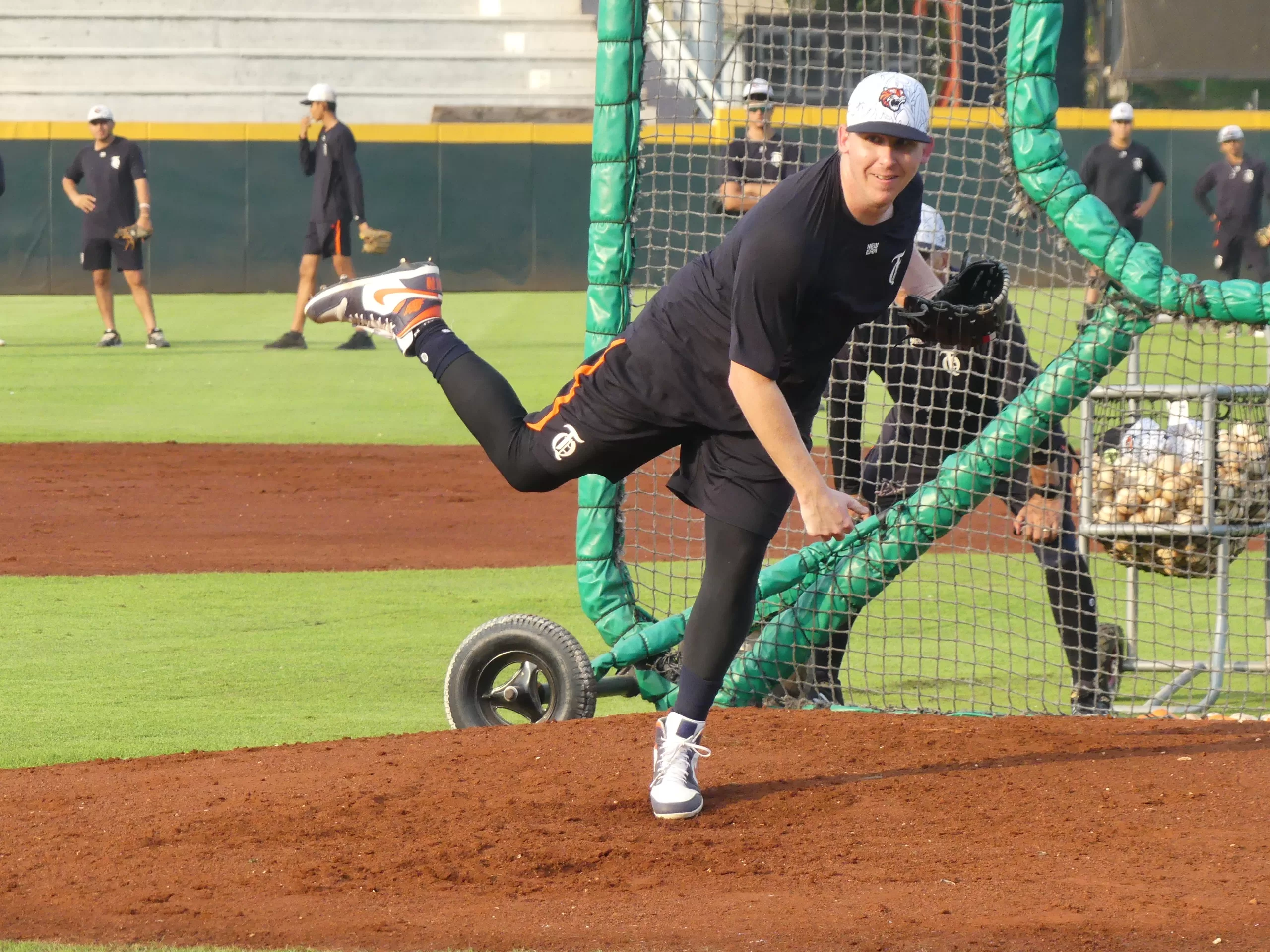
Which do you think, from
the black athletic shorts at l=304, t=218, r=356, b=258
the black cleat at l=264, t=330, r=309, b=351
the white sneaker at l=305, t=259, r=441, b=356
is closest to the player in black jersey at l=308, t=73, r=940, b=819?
the white sneaker at l=305, t=259, r=441, b=356

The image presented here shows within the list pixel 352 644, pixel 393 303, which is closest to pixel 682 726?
pixel 393 303

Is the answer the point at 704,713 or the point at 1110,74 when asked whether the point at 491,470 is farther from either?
the point at 1110,74

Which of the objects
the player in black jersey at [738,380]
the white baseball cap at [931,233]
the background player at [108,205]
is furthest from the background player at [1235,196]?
the player in black jersey at [738,380]

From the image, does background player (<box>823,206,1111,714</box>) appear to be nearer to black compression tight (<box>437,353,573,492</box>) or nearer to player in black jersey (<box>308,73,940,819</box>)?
player in black jersey (<box>308,73,940,819</box>)

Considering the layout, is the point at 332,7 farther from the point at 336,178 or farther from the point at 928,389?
the point at 928,389

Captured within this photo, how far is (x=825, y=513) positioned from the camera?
4027 mm

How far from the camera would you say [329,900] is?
152 inches

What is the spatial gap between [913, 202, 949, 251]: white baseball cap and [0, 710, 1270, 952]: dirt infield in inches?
70.0

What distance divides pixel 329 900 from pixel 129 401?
10.9 metres

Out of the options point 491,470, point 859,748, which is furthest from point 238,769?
point 491,470

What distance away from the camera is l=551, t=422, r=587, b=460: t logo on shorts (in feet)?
15.0

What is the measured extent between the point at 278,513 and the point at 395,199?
17.2m

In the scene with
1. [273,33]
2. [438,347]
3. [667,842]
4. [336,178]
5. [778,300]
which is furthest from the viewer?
[273,33]

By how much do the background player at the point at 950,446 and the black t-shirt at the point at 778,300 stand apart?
4.67ft
